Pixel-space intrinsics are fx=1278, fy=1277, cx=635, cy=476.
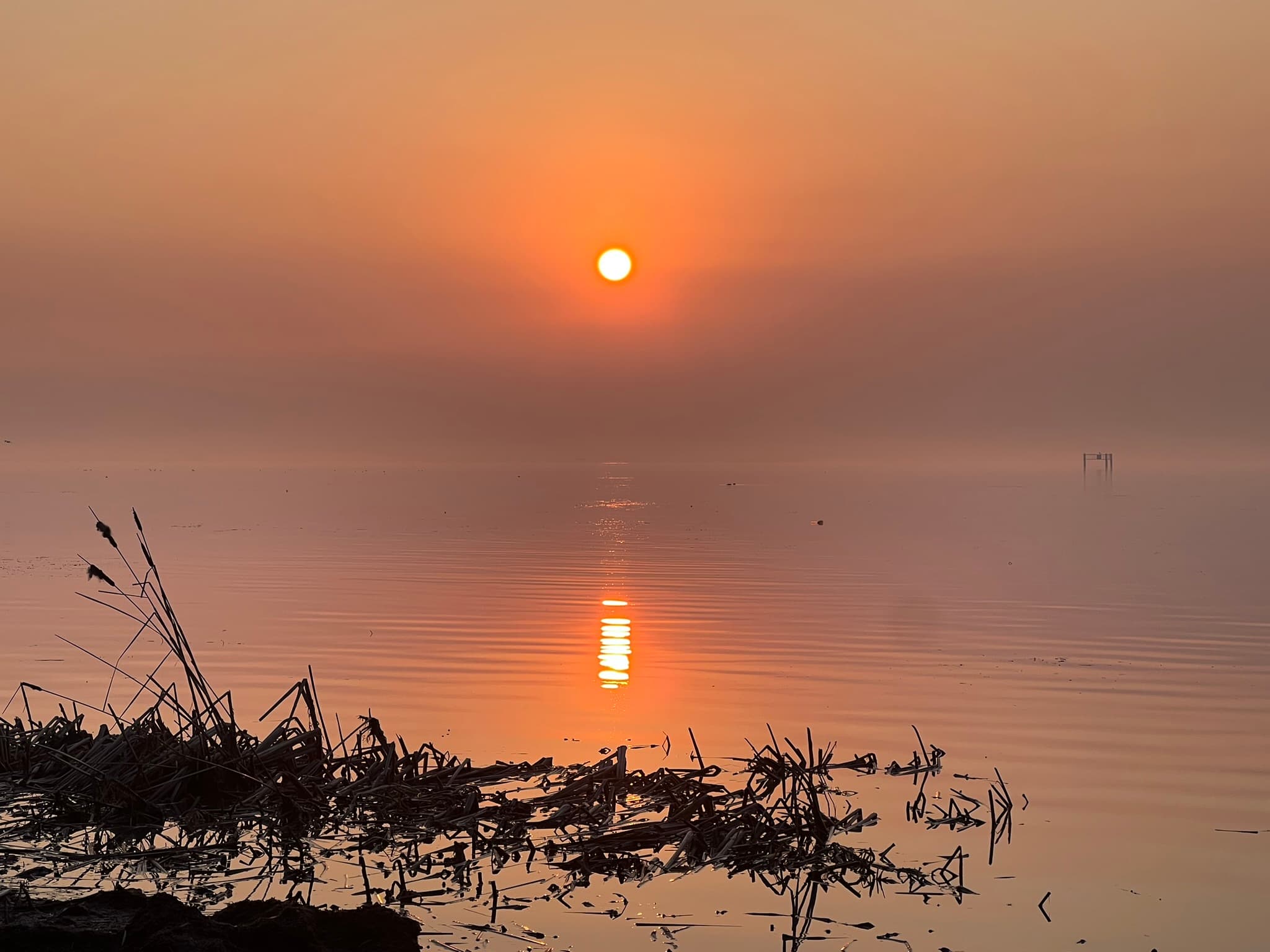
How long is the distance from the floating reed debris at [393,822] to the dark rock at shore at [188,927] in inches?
39.9

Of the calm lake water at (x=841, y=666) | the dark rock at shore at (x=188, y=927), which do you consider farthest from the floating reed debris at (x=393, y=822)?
the dark rock at shore at (x=188, y=927)

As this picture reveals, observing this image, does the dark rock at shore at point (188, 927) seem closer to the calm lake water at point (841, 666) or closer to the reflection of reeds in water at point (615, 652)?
the calm lake water at point (841, 666)

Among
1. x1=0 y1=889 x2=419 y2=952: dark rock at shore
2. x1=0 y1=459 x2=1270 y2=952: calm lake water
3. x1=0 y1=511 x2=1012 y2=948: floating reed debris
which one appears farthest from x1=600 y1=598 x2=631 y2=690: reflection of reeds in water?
x1=0 y1=889 x2=419 y2=952: dark rock at shore

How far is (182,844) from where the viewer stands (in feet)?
33.9

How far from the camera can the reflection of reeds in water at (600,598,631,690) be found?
68.4 feet

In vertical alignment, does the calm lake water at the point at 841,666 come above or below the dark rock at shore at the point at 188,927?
above

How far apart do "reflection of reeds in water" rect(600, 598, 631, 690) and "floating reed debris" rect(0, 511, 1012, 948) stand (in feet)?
26.3

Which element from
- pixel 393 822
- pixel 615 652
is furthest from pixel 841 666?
pixel 393 822

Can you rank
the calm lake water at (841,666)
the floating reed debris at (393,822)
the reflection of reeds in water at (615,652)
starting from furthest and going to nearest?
the reflection of reeds in water at (615,652) → the calm lake water at (841,666) → the floating reed debris at (393,822)

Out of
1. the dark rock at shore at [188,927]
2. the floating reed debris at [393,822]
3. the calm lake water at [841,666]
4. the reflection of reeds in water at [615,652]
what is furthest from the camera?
the reflection of reeds in water at [615,652]

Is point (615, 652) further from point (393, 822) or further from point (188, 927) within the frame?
point (188, 927)

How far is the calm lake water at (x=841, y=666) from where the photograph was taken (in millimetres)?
10109

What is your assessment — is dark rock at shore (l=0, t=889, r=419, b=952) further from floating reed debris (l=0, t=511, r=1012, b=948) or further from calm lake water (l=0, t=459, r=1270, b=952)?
calm lake water (l=0, t=459, r=1270, b=952)

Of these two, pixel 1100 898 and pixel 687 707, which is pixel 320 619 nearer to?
pixel 687 707
